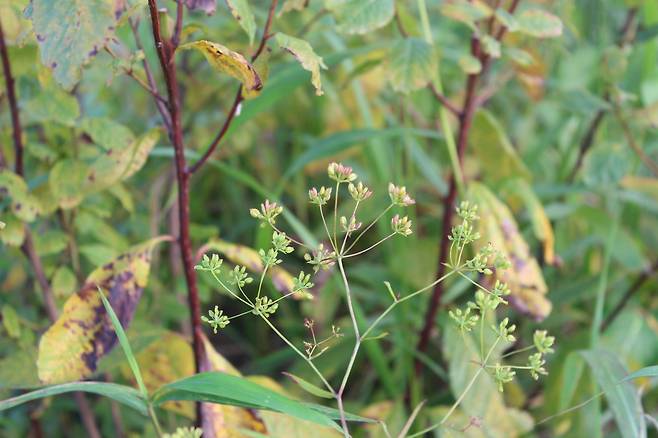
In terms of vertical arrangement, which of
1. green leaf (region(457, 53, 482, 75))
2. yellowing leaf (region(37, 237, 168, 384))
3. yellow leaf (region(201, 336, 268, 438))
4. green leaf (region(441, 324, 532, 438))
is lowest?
green leaf (region(441, 324, 532, 438))

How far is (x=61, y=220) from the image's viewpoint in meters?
1.29

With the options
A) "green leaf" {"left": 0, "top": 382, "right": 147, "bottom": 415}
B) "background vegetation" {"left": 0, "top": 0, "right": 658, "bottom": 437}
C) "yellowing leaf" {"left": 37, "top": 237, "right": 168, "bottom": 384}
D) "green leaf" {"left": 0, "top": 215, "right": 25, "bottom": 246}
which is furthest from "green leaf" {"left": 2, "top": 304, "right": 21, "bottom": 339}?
"green leaf" {"left": 0, "top": 382, "right": 147, "bottom": 415}

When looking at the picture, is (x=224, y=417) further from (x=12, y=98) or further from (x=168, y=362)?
(x=12, y=98)

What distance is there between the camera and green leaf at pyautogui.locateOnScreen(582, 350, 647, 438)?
1050 mm

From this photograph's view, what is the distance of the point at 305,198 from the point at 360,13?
0.94 metres

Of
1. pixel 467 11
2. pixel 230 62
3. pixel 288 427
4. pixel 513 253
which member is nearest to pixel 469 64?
pixel 467 11

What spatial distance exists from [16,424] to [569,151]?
1.39 metres

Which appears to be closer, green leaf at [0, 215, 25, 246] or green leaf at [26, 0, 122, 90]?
green leaf at [26, 0, 122, 90]

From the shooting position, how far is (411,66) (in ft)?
3.84

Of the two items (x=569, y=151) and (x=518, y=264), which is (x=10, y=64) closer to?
(x=518, y=264)

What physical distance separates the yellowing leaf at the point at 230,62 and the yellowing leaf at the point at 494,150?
2.39ft

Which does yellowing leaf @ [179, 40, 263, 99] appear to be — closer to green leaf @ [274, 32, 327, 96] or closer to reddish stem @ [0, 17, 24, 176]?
green leaf @ [274, 32, 327, 96]

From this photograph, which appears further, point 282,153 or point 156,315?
point 282,153

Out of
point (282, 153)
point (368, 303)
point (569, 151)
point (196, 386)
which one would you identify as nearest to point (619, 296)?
point (569, 151)
